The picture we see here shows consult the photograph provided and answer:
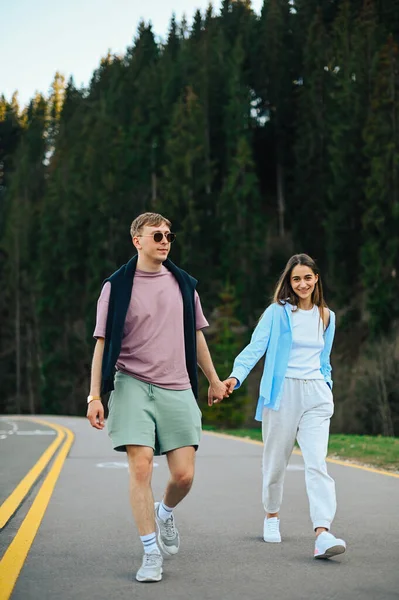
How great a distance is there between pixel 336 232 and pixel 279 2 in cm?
2993

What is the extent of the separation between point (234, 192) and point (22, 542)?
53.7 m

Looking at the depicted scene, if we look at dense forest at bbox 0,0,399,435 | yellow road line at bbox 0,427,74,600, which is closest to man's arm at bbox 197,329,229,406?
yellow road line at bbox 0,427,74,600

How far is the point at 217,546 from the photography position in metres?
7.08

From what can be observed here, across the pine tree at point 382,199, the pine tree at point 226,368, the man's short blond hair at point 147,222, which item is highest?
the pine tree at point 382,199

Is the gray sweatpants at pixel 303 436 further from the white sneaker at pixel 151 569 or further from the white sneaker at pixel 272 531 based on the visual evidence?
the white sneaker at pixel 151 569

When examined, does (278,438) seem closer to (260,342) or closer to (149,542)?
(260,342)

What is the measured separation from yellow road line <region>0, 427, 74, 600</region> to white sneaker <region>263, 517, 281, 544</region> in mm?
1623

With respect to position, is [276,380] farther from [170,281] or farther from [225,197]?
[225,197]

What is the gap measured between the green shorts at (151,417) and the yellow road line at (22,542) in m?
0.95

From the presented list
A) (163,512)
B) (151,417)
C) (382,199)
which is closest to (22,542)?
(163,512)

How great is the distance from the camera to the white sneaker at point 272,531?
722cm

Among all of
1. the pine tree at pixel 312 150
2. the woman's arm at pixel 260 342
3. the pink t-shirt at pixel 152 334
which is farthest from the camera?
the pine tree at pixel 312 150

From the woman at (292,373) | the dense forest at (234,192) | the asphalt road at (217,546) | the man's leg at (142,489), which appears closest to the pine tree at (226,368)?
the dense forest at (234,192)

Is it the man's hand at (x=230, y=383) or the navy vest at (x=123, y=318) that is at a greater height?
the navy vest at (x=123, y=318)
